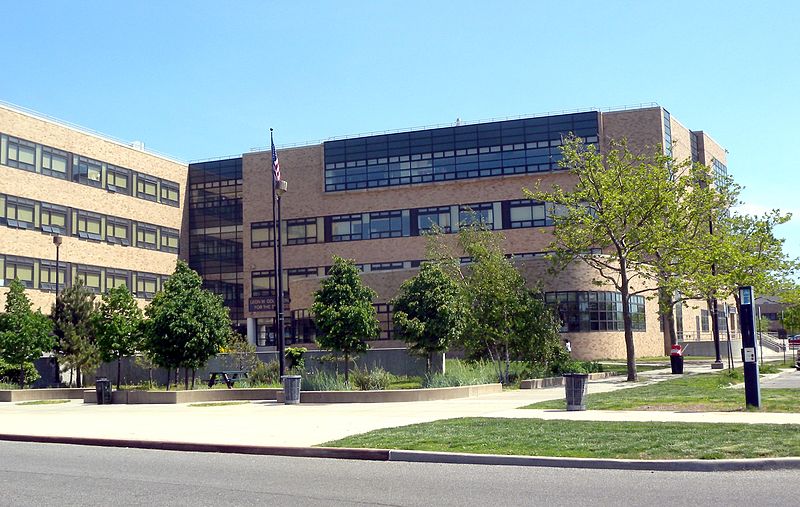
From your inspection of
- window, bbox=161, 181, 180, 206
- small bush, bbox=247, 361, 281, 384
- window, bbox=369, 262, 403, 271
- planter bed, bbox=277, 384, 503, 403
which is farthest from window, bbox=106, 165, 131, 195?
planter bed, bbox=277, 384, 503, 403

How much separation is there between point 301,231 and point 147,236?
36.4 feet

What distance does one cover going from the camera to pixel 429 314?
97.2ft

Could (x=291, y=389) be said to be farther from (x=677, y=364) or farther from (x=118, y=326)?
(x=677, y=364)

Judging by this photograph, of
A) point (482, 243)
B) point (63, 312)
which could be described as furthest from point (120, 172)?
point (482, 243)

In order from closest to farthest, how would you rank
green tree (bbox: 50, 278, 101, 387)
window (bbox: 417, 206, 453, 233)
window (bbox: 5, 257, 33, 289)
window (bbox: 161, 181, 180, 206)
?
green tree (bbox: 50, 278, 101, 387) < window (bbox: 5, 257, 33, 289) < window (bbox: 417, 206, 453, 233) < window (bbox: 161, 181, 180, 206)

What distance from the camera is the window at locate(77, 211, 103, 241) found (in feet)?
187

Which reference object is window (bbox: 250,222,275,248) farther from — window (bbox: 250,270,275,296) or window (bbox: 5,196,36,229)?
window (bbox: 5,196,36,229)

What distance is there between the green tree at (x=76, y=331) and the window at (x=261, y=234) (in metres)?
23.1

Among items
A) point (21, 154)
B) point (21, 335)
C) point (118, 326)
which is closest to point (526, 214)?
point (118, 326)

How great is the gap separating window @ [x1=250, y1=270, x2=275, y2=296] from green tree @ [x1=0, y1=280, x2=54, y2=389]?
25571 mm

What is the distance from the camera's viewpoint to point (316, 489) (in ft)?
35.2

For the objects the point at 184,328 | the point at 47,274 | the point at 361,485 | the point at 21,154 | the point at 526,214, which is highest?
the point at 21,154

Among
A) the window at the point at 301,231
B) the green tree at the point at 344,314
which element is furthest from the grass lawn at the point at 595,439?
the window at the point at 301,231

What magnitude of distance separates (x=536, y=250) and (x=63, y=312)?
96.0ft
